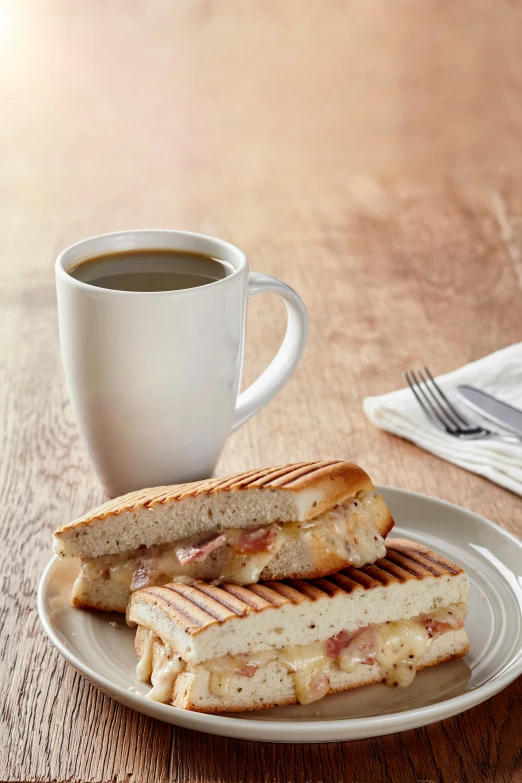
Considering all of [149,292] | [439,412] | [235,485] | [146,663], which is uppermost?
[149,292]

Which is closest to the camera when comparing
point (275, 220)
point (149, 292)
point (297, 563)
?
point (297, 563)

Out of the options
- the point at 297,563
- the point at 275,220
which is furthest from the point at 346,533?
the point at 275,220

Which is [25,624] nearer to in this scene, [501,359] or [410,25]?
[501,359]

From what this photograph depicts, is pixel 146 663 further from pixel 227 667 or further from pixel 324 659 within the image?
pixel 324 659

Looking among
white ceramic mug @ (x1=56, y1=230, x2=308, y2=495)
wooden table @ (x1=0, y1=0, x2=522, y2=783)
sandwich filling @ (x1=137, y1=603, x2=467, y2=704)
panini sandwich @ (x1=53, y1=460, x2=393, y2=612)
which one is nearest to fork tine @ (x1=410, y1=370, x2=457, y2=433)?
wooden table @ (x1=0, y1=0, x2=522, y2=783)

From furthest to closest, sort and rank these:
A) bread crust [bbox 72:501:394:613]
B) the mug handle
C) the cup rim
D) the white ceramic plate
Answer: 1. the mug handle
2. the cup rim
3. bread crust [bbox 72:501:394:613]
4. the white ceramic plate

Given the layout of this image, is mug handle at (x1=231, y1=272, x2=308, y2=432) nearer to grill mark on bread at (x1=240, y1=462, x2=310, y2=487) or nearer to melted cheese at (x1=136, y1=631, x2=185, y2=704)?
grill mark on bread at (x1=240, y1=462, x2=310, y2=487)

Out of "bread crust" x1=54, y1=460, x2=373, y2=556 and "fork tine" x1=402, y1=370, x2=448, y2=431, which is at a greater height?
"bread crust" x1=54, y1=460, x2=373, y2=556
